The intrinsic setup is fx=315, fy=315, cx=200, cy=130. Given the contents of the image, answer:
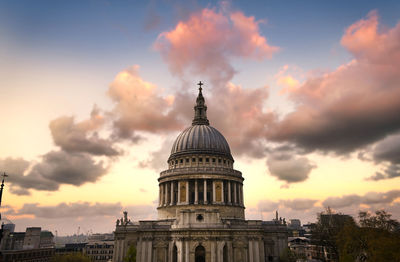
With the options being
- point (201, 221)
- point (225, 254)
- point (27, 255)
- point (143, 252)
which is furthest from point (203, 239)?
point (27, 255)

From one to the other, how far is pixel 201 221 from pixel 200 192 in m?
12.8

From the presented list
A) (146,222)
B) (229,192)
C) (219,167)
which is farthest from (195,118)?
(146,222)

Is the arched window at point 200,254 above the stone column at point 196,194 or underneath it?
underneath

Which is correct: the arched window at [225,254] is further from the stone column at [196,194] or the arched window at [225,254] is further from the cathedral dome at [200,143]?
the cathedral dome at [200,143]

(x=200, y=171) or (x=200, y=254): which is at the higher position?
(x=200, y=171)

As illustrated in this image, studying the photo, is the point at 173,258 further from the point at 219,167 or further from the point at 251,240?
the point at 219,167

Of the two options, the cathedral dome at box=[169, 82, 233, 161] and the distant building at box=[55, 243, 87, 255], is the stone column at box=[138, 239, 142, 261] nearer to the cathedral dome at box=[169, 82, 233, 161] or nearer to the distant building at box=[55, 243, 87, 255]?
the cathedral dome at box=[169, 82, 233, 161]

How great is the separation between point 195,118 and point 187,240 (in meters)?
42.1

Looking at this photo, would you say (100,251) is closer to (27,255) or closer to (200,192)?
(27,255)

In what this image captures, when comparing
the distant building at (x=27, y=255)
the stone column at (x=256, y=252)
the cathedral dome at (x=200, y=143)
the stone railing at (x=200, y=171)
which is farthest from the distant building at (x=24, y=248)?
the stone column at (x=256, y=252)

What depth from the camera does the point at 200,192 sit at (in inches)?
3091

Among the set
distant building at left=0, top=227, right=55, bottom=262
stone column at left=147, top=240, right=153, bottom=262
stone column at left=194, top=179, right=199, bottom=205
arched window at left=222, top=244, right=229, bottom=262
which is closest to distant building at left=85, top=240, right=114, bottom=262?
distant building at left=0, top=227, right=55, bottom=262

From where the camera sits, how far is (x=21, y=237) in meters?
129

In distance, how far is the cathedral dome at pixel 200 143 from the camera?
86.1 m
